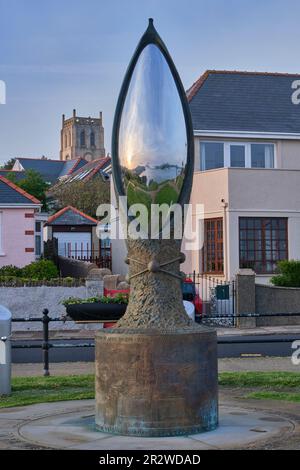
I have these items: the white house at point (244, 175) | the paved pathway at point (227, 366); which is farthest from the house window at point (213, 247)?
the paved pathway at point (227, 366)

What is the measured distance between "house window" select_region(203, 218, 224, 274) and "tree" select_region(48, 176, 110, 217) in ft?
73.2

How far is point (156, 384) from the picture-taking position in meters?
7.62

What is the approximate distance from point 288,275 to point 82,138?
481 feet

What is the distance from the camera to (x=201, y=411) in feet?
25.5

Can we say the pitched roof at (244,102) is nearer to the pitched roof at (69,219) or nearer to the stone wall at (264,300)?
the stone wall at (264,300)

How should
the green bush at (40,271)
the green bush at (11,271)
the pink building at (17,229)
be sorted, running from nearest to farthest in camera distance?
the green bush at (40,271) → the green bush at (11,271) → the pink building at (17,229)

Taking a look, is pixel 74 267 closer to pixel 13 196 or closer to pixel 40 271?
pixel 13 196

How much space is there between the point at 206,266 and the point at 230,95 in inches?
301

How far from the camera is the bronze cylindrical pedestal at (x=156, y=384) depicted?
7617mm

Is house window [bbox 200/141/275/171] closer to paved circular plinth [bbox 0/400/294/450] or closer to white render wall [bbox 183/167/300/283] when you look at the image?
white render wall [bbox 183/167/300/283]

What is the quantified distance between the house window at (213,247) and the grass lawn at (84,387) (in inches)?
630

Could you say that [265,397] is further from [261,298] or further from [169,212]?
[261,298]

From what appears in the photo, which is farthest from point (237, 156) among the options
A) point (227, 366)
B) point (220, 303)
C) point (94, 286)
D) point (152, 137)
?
point (152, 137)

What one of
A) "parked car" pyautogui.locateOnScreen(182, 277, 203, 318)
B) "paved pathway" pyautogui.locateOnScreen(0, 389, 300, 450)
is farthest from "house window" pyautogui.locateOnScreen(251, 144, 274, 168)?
"paved pathway" pyautogui.locateOnScreen(0, 389, 300, 450)
